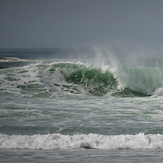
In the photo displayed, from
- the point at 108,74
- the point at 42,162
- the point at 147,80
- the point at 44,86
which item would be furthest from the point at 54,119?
the point at 147,80

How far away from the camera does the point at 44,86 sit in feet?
46.3

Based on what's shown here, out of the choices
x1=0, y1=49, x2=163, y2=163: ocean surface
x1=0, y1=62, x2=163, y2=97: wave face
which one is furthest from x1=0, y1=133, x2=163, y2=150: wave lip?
x1=0, y1=62, x2=163, y2=97: wave face

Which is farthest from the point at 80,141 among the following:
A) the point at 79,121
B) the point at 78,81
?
the point at 78,81

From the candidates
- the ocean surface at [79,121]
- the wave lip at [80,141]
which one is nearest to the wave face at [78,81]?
the ocean surface at [79,121]

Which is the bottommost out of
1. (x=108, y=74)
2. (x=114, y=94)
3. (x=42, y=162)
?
(x=42, y=162)

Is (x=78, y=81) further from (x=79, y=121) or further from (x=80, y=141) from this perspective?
(x=80, y=141)

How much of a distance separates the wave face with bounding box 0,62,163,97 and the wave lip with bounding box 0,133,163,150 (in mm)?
6544

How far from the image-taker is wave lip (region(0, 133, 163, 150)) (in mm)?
5360

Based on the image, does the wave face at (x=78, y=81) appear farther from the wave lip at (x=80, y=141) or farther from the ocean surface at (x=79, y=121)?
the wave lip at (x=80, y=141)

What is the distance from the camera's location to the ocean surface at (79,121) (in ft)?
16.2

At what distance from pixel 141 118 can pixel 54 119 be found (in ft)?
7.17

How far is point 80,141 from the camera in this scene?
5539 millimetres

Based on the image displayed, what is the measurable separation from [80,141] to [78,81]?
9.55 m

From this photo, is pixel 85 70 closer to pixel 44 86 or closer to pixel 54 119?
pixel 44 86
